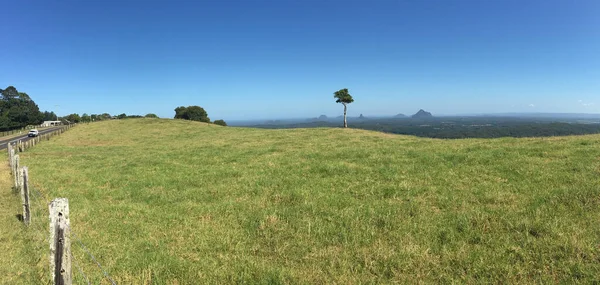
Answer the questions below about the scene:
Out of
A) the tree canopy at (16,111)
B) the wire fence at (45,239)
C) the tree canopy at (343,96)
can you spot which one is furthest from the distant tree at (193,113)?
the wire fence at (45,239)

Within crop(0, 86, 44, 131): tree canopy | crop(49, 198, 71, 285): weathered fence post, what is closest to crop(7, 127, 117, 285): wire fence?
crop(49, 198, 71, 285): weathered fence post

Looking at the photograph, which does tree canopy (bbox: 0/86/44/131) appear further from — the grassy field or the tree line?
the grassy field

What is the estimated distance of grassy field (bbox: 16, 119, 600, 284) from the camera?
651cm

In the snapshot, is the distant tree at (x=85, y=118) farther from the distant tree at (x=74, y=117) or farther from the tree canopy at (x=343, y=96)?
the tree canopy at (x=343, y=96)

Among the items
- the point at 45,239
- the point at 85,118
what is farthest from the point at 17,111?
the point at 45,239

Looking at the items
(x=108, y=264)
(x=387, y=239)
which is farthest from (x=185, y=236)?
(x=387, y=239)

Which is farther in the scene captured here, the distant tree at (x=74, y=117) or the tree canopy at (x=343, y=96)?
the distant tree at (x=74, y=117)

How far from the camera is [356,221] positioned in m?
9.05

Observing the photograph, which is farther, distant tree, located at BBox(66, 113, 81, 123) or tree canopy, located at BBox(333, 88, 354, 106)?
distant tree, located at BBox(66, 113, 81, 123)

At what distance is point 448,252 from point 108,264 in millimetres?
8261

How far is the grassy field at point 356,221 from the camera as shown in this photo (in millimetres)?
6508

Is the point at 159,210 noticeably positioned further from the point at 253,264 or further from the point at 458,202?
the point at 458,202

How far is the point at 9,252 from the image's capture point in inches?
319

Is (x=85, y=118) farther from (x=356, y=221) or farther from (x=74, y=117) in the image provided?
(x=356, y=221)
